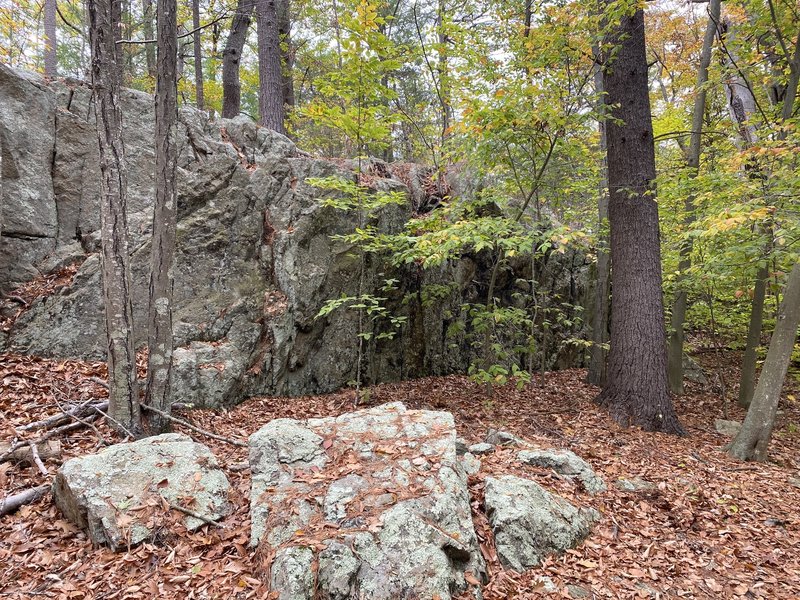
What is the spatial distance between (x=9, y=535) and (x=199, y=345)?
2882 millimetres

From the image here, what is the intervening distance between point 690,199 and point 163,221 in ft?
28.2

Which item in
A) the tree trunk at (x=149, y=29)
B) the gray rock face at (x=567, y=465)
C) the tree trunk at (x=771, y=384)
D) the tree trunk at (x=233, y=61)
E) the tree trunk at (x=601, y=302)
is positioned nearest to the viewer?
the gray rock face at (x=567, y=465)

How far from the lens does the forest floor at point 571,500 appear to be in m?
2.70

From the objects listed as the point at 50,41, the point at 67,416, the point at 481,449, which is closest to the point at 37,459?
the point at 67,416

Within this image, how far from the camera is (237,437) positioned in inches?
186

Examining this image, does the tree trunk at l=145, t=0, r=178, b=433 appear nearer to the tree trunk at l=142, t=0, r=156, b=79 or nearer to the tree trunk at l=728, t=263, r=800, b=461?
the tree trunk at l=728, t=263, r=800, b=461

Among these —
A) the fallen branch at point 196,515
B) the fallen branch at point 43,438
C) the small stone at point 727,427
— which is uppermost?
the fallen branch at point 43,438

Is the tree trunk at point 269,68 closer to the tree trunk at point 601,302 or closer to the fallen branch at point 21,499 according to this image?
the tree trunk at point 601,302

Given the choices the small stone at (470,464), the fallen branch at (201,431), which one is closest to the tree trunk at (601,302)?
the small stone at (470,464)

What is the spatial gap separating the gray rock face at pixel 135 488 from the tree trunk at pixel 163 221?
0.80 m

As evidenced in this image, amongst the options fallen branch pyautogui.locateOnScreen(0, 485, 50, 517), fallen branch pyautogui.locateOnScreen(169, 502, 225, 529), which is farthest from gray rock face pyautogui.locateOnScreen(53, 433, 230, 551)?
fallen branch pyautogui.locateOnScreen(0, 485, 50, 517)

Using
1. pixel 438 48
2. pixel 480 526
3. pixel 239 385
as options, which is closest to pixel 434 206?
pixel 438 48

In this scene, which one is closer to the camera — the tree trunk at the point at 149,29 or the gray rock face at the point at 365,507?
the gray rock face at the point at 365,507

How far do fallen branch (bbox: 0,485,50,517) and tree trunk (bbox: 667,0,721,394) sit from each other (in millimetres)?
8725
